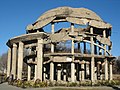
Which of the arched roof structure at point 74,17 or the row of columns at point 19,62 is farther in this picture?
the arched roof structure at point 74,17

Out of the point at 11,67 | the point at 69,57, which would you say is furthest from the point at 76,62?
the point at 11,67

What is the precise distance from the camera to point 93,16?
3959cm

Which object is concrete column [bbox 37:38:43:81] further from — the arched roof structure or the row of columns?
the arched roof structure

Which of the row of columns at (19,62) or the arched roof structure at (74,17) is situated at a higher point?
the arched roof structure at (74,17)

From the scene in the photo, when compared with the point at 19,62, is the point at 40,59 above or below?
above

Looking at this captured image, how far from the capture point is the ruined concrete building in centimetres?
3653

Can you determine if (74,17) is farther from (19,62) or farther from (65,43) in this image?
(19,62)

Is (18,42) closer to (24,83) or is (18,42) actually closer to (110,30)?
(24,83)

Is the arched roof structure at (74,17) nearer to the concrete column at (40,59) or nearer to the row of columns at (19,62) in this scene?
the concrete column at (40,59)

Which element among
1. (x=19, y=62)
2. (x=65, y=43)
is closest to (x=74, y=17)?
(x=65, y=43)

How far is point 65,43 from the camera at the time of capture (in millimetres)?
38281

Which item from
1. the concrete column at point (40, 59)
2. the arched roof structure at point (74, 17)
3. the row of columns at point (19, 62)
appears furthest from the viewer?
the arched roof structure at point (74, 17)

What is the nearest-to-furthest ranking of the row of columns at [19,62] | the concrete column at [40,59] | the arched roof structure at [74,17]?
1. the concrete column at [40,59]
2. the row of columns at [19,62]
3. the arched roof structure at [74,17]

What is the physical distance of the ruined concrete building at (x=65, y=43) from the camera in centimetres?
3653
